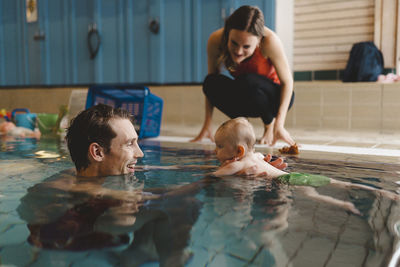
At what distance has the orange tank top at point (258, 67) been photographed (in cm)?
348

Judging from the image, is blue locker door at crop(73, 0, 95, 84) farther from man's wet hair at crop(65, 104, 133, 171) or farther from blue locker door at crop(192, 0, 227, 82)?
man's wet hair at crop(65, 104, 133, 171)

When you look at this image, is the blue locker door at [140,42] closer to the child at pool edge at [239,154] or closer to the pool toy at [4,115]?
the pool toy at [4,115]

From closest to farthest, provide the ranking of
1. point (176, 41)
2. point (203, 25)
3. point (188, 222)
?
point (188, 222)
point (203, 25)
point (176, 41)

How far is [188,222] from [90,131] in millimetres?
733

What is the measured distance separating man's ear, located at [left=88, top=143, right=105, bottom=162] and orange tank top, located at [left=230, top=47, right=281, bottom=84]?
1953 millimetres

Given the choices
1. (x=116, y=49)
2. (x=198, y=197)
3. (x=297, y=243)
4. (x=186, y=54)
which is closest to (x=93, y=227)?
(x=198, y=197)

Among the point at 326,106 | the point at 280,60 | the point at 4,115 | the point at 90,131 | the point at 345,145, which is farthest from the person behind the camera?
the point at 326,106

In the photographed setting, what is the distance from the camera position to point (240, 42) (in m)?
2.87

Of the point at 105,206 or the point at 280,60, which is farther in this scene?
the point at 280,60

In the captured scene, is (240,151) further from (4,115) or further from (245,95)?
(4,115)

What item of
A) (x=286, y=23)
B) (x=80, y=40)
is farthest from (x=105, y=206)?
(x=80, y=40)

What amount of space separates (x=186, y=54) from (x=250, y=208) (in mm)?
4354

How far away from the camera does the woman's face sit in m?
2.85

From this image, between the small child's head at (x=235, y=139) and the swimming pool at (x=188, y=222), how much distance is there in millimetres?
145
